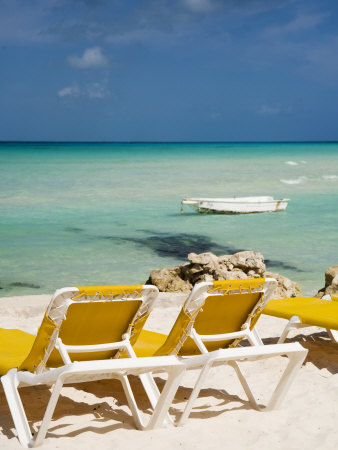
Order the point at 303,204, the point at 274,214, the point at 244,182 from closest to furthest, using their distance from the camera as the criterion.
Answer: the point at 274,214 → the point at 303,204 → the point at 244,182

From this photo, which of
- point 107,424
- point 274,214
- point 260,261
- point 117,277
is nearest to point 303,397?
point 107,424

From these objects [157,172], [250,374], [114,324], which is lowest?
[157,172]

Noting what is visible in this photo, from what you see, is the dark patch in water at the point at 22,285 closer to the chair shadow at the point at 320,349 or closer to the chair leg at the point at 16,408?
the chair shadow at the point at 320,349

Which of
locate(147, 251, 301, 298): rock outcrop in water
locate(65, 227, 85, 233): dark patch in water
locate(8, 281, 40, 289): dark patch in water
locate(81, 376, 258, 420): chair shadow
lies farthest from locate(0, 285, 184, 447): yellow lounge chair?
locate(65, 227, 85, 233): dark patch in water

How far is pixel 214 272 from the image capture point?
9703 millimetres

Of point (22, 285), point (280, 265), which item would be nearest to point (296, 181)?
point (280, 265)

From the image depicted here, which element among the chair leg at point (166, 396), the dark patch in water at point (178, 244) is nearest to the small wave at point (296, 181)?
the dark patch in water at point (178, 244)

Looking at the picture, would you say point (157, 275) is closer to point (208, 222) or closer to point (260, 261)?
point (260, 261)

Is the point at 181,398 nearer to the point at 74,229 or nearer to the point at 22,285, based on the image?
the point at 22,285

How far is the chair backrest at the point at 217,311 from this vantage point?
13.2 ft

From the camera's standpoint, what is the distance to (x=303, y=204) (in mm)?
30953

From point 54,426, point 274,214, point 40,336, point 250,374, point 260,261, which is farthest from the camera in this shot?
point 274,214

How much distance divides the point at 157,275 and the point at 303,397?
5834mm

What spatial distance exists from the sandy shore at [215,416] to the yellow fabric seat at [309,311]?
0.38 meters
